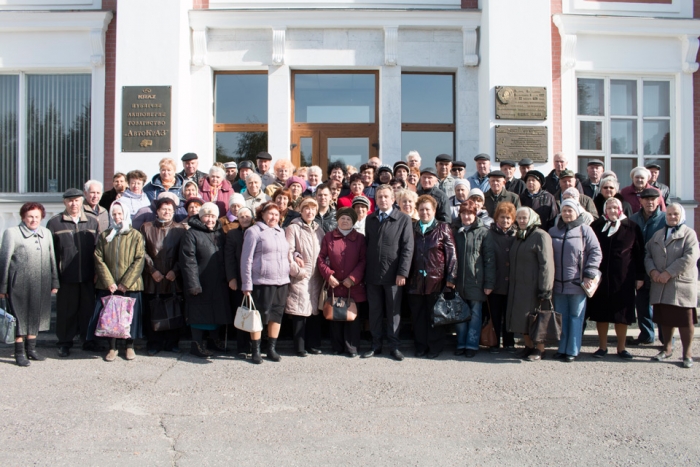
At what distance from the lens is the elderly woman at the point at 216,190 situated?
280 inches

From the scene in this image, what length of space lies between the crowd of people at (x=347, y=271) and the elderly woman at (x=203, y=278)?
1 cm

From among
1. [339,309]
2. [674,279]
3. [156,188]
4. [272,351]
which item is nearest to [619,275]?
[674,279]

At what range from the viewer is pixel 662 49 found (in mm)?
9984

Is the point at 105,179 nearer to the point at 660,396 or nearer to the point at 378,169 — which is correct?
the point at 378,169

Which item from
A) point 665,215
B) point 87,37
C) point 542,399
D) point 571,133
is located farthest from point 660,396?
point 87,37

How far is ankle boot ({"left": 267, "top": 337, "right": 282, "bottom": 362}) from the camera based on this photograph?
20.1ft

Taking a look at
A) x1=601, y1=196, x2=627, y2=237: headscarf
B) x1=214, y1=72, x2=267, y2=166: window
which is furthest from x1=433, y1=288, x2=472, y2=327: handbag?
x1=214, y1=72, x2=267, y2=166: window

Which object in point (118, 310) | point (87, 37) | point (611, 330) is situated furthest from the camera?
point (87, 37)

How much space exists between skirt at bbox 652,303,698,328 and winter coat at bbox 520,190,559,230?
144cm

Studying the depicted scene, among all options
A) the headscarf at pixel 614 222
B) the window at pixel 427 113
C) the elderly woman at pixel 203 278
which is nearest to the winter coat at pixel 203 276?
the elderly woman at pixel 203 278

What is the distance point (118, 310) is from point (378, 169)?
11.6ft

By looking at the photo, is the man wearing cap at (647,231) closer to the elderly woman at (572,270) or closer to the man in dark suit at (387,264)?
the elderly woman at (572,270)

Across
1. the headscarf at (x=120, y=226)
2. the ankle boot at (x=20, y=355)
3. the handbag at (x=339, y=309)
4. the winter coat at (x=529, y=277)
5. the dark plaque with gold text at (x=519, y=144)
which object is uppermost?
the dark plaque with gold text at (x=519, y=144)

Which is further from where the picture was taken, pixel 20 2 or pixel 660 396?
pixel 20 2
